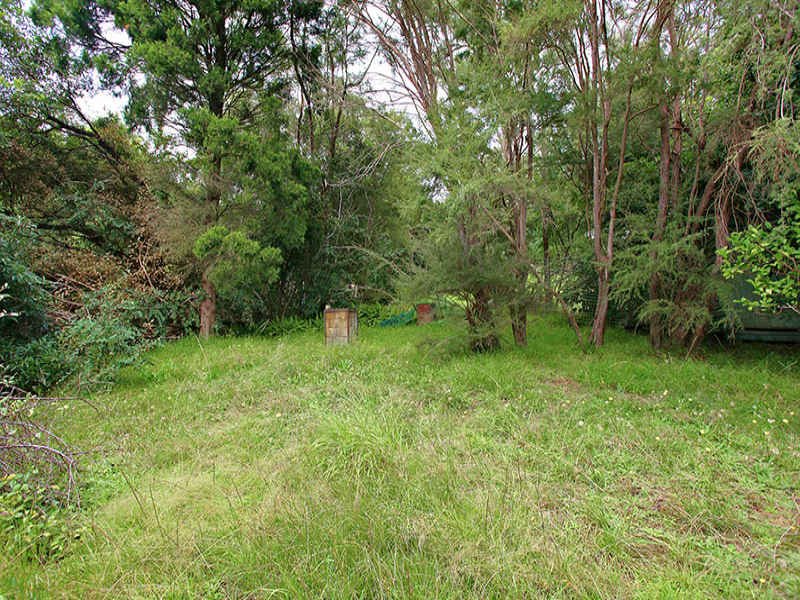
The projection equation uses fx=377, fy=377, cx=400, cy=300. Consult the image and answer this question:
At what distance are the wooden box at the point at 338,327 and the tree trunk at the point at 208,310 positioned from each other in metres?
2.27

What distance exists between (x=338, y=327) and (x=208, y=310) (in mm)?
2545

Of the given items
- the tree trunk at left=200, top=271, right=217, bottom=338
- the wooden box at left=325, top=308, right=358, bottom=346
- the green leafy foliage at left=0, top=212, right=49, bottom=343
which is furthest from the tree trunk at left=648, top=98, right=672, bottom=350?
the green leafy foliage at left=0, top=212, right=49, bottom=343

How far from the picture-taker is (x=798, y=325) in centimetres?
472

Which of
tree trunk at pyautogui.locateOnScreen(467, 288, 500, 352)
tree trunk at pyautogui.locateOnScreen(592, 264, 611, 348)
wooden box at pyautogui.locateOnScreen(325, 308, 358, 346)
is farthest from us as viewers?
wooden box at pyautogui.locateOnScreen(325, 308, 358, 346)

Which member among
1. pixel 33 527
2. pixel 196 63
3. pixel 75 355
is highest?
pixel 196 63

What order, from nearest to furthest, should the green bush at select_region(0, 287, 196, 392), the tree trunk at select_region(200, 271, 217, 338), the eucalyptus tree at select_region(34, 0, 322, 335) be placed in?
the green bush at select_region(0, 287, 196, 392) < the eucalyptus tree at select_region(34, 0, 322, 335) < the tree trunk at select_region(200, 271, 217, 338)

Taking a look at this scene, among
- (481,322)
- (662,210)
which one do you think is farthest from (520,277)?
(662,210)

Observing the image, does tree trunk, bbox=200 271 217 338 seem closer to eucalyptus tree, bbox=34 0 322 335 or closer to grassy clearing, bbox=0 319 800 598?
eucalyptus tree, bbox=34 0 322 335

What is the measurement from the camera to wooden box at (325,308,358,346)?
6062 mm

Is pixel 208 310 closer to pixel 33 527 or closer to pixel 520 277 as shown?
pixel 520 277

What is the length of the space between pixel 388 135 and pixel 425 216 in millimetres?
3443

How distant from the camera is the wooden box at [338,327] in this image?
6.06 metres

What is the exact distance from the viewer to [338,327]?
6098mm

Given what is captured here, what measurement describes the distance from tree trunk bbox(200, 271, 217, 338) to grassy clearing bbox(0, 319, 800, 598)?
9.85ft
